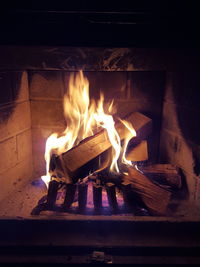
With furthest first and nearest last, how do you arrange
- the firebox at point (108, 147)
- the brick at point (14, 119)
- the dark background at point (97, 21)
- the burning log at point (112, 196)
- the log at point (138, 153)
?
the log at point (138, 153) → the brick at point (14, 119) → the burning log at point (112, 196) → the firebox at point (108, 147) → the dark background at point (97, 21)

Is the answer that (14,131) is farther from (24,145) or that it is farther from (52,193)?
(52,193)

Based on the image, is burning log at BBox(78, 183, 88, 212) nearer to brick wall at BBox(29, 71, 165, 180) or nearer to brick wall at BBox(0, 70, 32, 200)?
brick wall at BBox(0, 70, 32, 200)

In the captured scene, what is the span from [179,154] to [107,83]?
883 millimetres

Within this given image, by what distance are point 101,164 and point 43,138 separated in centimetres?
70

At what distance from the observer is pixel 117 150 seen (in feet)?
7.47

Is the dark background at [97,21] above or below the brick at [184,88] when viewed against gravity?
above

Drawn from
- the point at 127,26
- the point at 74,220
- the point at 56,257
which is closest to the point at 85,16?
the point at 127,26

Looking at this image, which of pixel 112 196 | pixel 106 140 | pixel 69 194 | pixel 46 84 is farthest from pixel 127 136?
pixel 46 84

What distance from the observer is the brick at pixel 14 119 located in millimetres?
2206

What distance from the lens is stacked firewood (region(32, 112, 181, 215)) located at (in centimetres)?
196

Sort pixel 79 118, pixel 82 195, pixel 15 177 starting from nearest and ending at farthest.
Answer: pixel 82 195
pixel 15 177
pixel 79 118

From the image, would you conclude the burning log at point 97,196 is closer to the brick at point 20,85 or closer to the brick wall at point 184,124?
the brick wall at point 184,124

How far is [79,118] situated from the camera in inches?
101

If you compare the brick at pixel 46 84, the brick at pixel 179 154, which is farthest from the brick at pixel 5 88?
the brick at pixel 179 154
